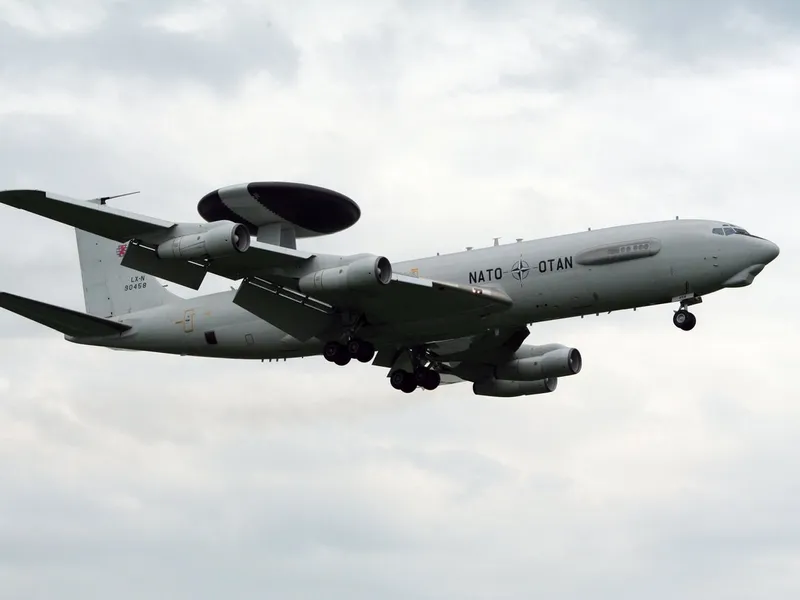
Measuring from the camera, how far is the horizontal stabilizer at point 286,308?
49.6m

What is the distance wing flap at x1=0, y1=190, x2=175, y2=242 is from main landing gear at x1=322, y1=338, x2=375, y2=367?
26.4ft

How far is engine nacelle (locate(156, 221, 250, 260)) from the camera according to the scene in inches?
1784

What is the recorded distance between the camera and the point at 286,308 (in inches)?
1970

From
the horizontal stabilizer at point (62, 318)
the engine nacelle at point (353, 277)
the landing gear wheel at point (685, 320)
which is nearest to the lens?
the engine nacelle at point (353, 277)

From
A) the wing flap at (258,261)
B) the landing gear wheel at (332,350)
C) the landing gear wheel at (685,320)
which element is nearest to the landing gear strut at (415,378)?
the landing gear wheel at (332,350)

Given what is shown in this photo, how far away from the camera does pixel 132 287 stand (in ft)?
188

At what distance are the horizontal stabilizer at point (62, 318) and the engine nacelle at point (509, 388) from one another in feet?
49.7

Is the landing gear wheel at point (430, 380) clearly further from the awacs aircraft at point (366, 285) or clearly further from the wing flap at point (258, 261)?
the wing flap at point (258, 261)

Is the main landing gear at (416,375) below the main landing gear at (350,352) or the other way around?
the other way around

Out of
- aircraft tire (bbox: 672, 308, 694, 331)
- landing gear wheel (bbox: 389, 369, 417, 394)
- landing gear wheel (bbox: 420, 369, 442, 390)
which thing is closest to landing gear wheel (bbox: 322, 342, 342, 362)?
landing gear wheel (bbox: 389, 369, 417, 394)

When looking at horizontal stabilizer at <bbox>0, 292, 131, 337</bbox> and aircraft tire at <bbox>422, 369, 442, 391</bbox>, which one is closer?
horizontal stabilizer at <bbox>0, 292, 131, 337</bbox>

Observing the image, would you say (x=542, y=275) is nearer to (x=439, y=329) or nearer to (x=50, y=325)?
(x=439, y=329)

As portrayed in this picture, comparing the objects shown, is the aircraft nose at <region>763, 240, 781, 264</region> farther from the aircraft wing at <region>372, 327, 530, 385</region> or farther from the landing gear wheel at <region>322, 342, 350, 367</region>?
the landing gear wheel at <region>322, 342, 350, 367</region>

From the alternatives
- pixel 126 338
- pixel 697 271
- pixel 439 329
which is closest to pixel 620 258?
pixel 697 271
